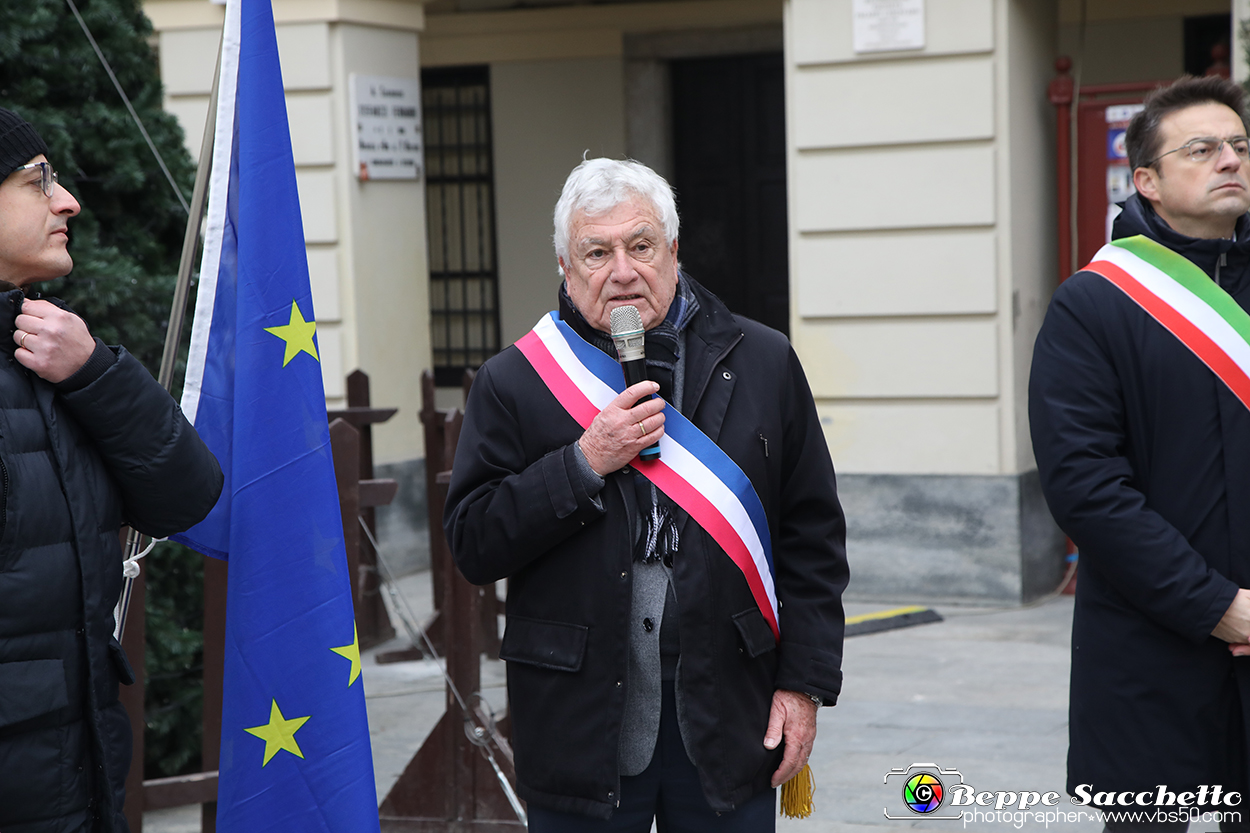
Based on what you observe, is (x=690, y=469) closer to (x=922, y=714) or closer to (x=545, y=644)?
(x=545, y=644)

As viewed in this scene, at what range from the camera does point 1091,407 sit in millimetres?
3176

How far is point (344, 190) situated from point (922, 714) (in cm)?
468

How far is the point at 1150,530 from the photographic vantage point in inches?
121

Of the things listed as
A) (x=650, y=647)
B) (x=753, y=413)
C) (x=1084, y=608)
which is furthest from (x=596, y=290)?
(x=1084, y=608)

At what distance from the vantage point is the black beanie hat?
2617 millimetres

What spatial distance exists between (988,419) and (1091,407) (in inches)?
175

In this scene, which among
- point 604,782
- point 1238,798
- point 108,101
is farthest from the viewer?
point 108,101

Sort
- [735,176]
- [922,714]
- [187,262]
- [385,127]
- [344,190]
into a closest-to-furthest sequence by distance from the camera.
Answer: [187,262] < [922,714] < [344,190] < [385,127] < [735,176]

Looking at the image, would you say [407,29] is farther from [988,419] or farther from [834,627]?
[834,627]

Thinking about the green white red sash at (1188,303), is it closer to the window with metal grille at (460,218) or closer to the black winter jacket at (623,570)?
the black winter jacket at (623,570)

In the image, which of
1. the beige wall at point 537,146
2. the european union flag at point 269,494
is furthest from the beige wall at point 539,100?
the european union flag at point 269,494

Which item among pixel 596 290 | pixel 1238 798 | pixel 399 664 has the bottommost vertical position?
pixel 399 664

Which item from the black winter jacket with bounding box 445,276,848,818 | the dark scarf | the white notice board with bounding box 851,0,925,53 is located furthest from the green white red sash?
the white notice board with bounding box 851,0,925,53

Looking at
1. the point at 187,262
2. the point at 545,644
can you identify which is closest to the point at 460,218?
the point at 187,262
